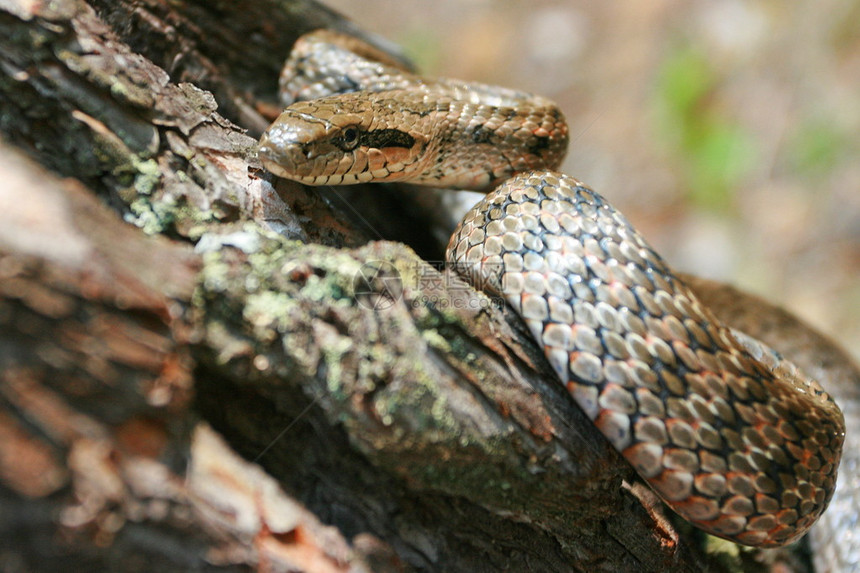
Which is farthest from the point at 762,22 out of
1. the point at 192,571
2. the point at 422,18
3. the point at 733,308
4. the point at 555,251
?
the point at 192,571

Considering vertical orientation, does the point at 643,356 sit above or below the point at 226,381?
above

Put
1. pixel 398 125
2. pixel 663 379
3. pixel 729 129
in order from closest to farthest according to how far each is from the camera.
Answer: pixel 663 379, pixel 398 125, pixel 729 129

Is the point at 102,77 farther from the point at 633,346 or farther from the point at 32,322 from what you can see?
the point at 633,346

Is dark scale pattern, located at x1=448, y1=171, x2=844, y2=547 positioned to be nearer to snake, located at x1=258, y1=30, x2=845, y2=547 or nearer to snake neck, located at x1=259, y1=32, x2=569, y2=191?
snake, located at x1=258, y1=30, x2=845, y2=547
